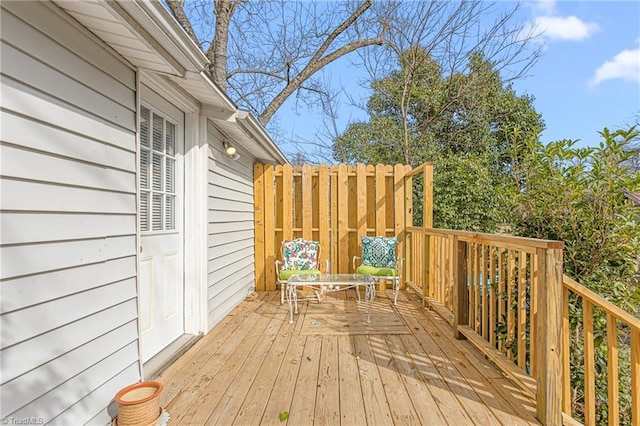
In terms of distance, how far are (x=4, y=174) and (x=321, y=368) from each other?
222cm

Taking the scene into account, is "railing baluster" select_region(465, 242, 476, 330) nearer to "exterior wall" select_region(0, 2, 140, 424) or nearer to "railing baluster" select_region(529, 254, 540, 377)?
"railing baluster" select_region(529, 254, 540, 377)

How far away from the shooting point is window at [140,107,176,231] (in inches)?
101

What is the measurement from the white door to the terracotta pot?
0.57m

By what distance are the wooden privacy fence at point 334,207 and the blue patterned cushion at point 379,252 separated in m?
0.30

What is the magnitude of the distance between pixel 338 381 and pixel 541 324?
1.33 metres

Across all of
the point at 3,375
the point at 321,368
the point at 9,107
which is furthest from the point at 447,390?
the point at 9,107

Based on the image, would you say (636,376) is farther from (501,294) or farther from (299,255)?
(299,255)

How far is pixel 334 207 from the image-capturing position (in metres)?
5.38

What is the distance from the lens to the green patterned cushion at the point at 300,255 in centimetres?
496

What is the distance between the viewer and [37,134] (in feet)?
4.79

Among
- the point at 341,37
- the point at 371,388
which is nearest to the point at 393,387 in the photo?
the point at 371,388

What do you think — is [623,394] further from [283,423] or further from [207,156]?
[207,156]

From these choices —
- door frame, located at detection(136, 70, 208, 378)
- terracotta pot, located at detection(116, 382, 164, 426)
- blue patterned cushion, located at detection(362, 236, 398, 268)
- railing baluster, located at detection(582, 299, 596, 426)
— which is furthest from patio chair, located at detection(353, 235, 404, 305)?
terracotta pot, located at detection(116, 382, 164, 426)

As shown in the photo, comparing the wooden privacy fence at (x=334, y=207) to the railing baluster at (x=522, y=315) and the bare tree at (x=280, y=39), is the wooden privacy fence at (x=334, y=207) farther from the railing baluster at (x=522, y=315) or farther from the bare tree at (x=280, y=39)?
the bare tree at (x=280, y=39)
